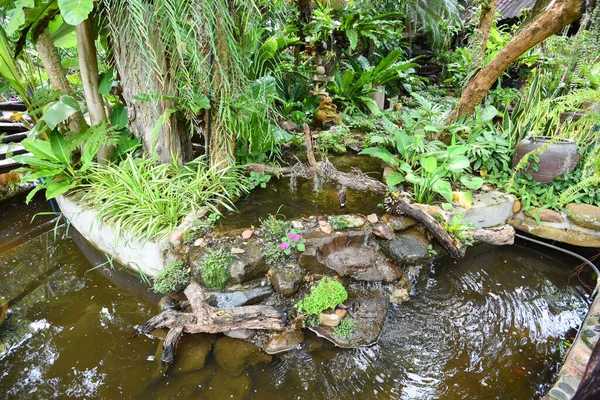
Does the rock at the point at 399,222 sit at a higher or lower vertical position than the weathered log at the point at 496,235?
higher

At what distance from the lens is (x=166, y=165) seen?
2920 millimetres

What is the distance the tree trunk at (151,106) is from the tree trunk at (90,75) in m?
0.25

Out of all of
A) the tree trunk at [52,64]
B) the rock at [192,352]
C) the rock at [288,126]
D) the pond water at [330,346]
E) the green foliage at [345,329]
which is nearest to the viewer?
the pond water at [330,346]

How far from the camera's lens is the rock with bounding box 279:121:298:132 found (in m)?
4.34

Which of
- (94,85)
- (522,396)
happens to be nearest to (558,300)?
(522,396)

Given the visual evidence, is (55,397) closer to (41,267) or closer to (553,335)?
(41,267)

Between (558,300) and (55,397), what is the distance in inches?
Result: 145

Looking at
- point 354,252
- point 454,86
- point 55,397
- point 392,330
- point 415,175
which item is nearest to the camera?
point 55,397

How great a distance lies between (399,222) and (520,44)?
193 centimetres

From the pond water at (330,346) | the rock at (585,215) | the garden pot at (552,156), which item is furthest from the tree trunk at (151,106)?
the rock at (585,215)

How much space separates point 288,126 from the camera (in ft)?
14.4

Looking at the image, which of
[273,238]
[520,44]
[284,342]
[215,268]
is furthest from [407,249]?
[520,44]

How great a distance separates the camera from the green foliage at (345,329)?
2.14 metres

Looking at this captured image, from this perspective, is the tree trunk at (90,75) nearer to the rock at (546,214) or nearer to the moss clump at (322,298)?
the moss clump at (322,298)
